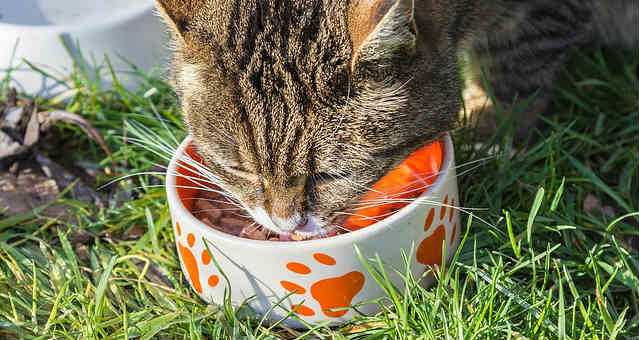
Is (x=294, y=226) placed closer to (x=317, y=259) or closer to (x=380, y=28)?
(x=317, y=259)

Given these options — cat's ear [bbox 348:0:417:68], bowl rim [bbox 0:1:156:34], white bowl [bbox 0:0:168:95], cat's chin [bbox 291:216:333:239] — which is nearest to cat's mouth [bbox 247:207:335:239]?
cat's chin [bbox 291:216:333:239]

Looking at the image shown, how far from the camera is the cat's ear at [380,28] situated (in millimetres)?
1159

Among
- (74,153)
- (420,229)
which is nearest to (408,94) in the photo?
(420,229)

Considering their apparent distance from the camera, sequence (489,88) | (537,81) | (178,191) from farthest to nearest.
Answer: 1. (537,81)
2. (489,88)
3. (178,191)

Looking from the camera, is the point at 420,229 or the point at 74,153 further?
the point at 74,153

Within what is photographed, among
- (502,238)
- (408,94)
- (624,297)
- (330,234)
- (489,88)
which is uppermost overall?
(408,94)

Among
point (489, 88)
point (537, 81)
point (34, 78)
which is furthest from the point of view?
point (34, 78)

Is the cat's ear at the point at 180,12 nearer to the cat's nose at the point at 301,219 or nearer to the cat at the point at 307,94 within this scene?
the cat at the point at 307,94

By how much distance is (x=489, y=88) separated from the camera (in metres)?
2.07

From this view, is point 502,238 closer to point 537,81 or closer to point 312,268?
point 312,268

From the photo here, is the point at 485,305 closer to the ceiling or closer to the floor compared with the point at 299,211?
closer to the floor

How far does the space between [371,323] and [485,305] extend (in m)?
0.29

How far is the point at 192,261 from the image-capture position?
1.53 meters

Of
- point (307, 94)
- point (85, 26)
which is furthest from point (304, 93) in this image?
point (85, 26)
